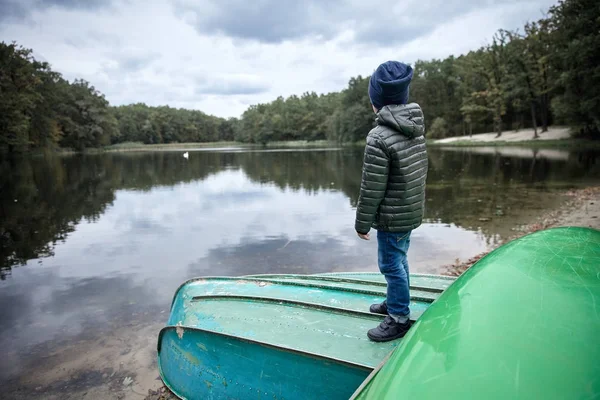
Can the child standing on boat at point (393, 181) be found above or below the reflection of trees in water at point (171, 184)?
above

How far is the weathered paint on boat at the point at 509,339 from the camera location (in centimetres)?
141

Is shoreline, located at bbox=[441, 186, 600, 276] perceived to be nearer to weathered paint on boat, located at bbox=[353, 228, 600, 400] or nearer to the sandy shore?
weathered paint on boat, located at bbox=[353, 228, 600, 400]

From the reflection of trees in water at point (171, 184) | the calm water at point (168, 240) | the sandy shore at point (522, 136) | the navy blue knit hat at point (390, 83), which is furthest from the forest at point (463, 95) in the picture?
the navy blue knit hat at point (390, 83)

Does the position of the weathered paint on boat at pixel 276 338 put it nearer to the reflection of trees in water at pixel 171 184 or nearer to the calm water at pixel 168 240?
the calm water at pixel 168 240

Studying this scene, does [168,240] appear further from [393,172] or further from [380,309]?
[393,172]

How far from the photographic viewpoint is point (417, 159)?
2.72m

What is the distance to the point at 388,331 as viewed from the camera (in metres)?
2.67

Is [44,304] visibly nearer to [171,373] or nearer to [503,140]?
[171,373]

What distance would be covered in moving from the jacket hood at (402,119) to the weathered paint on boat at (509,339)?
39.4 inches

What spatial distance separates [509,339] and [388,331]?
3.79 feet

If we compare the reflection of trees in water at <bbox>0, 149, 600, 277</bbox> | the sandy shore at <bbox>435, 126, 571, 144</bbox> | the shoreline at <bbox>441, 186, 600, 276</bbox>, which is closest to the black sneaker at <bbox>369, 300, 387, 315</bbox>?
the shoreline at <bbox>441, 186, 600, 276</bbox>

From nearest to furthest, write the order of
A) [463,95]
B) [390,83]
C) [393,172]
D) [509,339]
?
[509,339], [390,83], [393,172], [463,95]

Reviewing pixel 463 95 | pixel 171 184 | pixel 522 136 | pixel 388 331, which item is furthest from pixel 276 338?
pixel 463 95

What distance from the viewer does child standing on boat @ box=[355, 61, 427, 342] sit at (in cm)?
262
